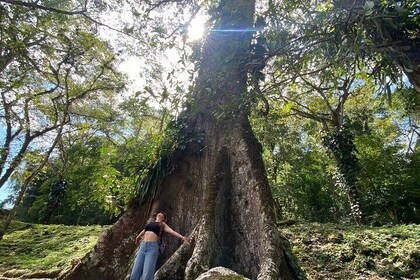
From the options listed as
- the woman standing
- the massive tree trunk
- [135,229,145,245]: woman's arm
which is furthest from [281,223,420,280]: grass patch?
[135,229,145,245]: woman's arm

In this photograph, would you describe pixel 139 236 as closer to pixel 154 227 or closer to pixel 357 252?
pixel 154 227

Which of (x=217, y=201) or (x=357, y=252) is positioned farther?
(x=357, y=252)

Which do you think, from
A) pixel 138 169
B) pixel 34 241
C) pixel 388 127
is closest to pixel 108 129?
pixel 34 241

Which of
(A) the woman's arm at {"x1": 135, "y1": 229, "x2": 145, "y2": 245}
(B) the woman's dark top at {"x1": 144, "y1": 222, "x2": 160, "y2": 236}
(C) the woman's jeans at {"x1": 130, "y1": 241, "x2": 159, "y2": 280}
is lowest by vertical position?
(C) the woman's jeans at {"x1": 130, "y1": 241, "x2": 159, "y2": 280}

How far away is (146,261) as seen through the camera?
13.0 ft

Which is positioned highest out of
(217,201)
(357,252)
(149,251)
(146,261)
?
(217,201)

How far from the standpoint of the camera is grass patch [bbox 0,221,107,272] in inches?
287

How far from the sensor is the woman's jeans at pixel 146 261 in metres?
3.83

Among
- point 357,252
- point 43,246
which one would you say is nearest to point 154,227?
point 357,252

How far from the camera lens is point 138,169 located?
5.73 m

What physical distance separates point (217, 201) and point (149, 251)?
3.80ft

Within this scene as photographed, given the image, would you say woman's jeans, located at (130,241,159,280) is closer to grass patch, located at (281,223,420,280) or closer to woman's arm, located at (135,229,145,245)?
woman's arm, located at (135,229,145,245)

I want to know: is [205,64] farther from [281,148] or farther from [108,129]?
[108,129]

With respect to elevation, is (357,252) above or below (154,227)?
below
